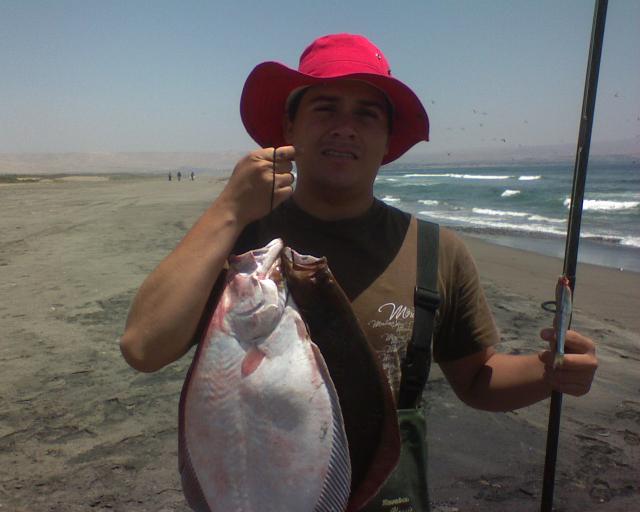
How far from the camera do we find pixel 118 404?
4535mm

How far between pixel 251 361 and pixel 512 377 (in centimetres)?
108

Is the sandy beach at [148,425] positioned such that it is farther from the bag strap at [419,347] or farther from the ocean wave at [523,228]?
the ocean wave at [523,228]

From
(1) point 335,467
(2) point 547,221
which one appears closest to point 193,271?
(1) point 335,467

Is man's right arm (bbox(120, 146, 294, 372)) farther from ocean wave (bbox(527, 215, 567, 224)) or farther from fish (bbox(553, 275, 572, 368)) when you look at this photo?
ocean wave (bbox(527, 215, 567, 224))

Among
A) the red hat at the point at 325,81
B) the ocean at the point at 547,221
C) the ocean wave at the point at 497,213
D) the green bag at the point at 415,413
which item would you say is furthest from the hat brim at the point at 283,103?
the ocean wave at the point at 497,213

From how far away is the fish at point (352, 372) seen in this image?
4.73 ft

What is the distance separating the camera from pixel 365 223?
6.31 feet

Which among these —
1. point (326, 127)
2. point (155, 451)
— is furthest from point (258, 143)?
point (155, 451)

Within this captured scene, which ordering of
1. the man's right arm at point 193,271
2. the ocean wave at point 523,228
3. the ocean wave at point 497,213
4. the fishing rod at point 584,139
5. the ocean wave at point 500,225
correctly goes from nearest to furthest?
the man's right arm at point 193,271 → the fishing rod at point 584,139 → the ocean wave at point 523,228 → the ocean wave at point 500,225 → the ocean wave at point 497,213

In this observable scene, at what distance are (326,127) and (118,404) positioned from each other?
357 centimetres

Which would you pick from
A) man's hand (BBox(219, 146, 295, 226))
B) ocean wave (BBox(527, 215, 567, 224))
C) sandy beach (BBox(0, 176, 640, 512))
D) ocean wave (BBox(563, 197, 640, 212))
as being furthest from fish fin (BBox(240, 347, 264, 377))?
ocean wave (BBox(563, 197, 640, 212))

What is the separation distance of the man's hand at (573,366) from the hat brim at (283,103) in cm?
88

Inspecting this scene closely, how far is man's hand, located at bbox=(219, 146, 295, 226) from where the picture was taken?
152 centimetres

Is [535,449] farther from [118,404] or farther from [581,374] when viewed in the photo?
[118,404]
